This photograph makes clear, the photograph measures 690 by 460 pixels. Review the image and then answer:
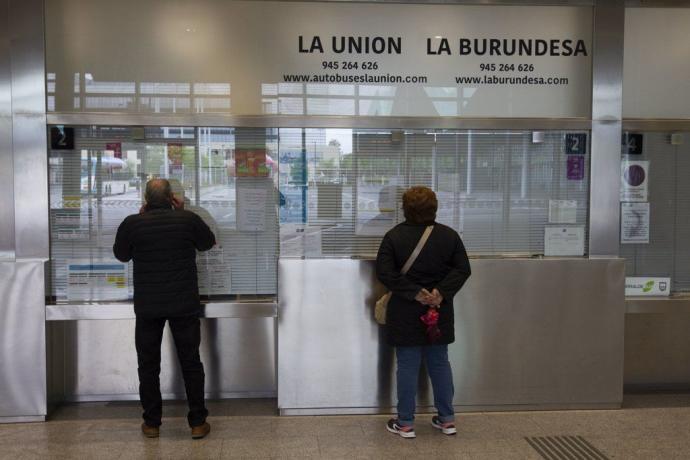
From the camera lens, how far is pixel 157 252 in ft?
15.4

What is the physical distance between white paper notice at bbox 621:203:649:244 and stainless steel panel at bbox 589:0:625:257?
0.24 m

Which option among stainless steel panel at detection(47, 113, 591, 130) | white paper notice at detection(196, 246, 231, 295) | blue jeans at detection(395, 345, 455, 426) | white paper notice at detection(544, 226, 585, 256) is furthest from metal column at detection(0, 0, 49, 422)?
white paper notice at detection(544, 226, 585, 256)

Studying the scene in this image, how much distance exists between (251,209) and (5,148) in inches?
69.8

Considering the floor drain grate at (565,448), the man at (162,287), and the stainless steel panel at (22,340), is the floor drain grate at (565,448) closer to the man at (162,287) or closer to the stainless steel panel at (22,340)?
the man at (162,287)

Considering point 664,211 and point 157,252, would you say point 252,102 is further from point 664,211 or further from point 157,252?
point 664,211

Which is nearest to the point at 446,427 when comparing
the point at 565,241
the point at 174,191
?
the point at 565,241

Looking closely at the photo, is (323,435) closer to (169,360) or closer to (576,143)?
(169,360)

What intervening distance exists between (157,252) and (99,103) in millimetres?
1337

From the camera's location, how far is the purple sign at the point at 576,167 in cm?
560

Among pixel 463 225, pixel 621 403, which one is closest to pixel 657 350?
Answer: pixel 621 403

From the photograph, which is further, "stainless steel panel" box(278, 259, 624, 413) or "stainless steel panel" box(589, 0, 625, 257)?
"stainless steel panel" box(589, 0, 625, 257)

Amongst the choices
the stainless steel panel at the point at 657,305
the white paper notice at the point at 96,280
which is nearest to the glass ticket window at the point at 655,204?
the stainless steel panel at the point at 657,305

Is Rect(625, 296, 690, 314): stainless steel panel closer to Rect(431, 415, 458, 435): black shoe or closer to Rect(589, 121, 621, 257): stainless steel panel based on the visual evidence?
Rect(589, 121, 621, 257): stainless steel panel

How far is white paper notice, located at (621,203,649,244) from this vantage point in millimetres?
5789
